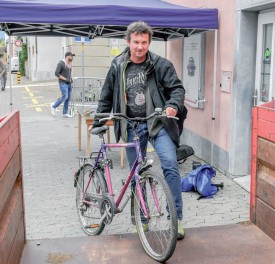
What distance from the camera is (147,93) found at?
3.88 m

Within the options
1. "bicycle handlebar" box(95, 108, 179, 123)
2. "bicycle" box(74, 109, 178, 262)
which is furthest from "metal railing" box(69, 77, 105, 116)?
"bicycle handlebar" box(95, 108, 179, 123)

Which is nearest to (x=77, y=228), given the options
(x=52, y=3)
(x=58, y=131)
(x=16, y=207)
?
(x=16, y=207)

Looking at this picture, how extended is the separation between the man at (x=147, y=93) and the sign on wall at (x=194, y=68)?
3.54m

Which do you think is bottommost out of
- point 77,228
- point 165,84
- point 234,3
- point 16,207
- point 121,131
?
point 77,228

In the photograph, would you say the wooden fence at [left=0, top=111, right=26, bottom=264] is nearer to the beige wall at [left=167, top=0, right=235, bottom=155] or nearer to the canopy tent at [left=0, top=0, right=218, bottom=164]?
the canopy tent at [left=0, top=0, right=218, bottom=164]

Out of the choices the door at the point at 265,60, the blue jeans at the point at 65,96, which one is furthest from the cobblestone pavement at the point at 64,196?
the blue jeans at the point at 65,96

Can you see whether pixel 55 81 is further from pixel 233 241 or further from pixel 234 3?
pixel 233 241

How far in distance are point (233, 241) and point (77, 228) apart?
1697mm

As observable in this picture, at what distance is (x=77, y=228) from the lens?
460cm

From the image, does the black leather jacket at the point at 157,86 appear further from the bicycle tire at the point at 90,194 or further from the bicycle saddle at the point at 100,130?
the bicycle tire at the point at 90,194

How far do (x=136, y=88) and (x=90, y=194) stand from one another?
1018mm

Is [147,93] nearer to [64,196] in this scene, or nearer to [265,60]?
[64,196]

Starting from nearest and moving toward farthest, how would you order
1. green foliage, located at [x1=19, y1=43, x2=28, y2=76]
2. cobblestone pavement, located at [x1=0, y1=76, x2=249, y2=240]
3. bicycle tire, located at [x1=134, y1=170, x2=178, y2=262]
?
bicycle tire, located at [x1=134, y1=170, x2=178, y2=262] < cobblestone pavement, located at [x1=0, y1=76, x2=249, y2=240] < green foliage, located at [x1=19, y1=43, x2=28, y2=76]

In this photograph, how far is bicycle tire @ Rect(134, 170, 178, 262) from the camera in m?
3.17
